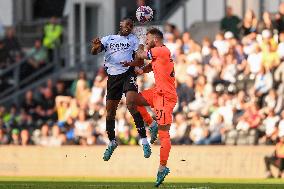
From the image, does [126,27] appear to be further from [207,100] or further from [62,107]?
[62,107]

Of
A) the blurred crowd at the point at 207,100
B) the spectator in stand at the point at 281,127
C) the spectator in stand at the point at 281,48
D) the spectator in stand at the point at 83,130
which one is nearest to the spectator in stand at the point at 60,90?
the blurred crowd at the point at 207,100

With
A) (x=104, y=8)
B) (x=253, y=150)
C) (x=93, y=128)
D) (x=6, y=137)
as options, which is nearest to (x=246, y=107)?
(x=253, y=150)

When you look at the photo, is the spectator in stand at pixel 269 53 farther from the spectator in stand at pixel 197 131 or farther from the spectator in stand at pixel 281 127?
the spectator in stand at pixel 197 131

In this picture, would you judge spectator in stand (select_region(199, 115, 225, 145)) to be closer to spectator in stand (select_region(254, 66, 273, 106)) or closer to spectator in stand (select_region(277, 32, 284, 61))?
spectator in stand (select_region(254, 66, 273, 106))

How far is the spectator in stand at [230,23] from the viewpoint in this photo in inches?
1388

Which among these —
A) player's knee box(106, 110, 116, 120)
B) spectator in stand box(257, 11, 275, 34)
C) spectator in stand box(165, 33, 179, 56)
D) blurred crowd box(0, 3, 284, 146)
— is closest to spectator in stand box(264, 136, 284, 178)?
blurred crowd box(0, 3, 284, 146)

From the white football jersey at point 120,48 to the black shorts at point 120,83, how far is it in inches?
4.5

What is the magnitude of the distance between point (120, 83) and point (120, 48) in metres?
0.66

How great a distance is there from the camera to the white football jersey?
78.3 ft

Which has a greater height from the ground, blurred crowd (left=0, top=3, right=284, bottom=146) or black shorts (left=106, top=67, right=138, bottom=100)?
black shorts (left=106, top=67, right=138, bottom=100)

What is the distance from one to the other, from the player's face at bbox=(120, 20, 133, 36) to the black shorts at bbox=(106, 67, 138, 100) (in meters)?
0.69

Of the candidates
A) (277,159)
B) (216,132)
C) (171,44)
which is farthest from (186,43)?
(277,159)

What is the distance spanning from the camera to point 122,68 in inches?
944

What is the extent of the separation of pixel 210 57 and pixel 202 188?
10.9 meters
